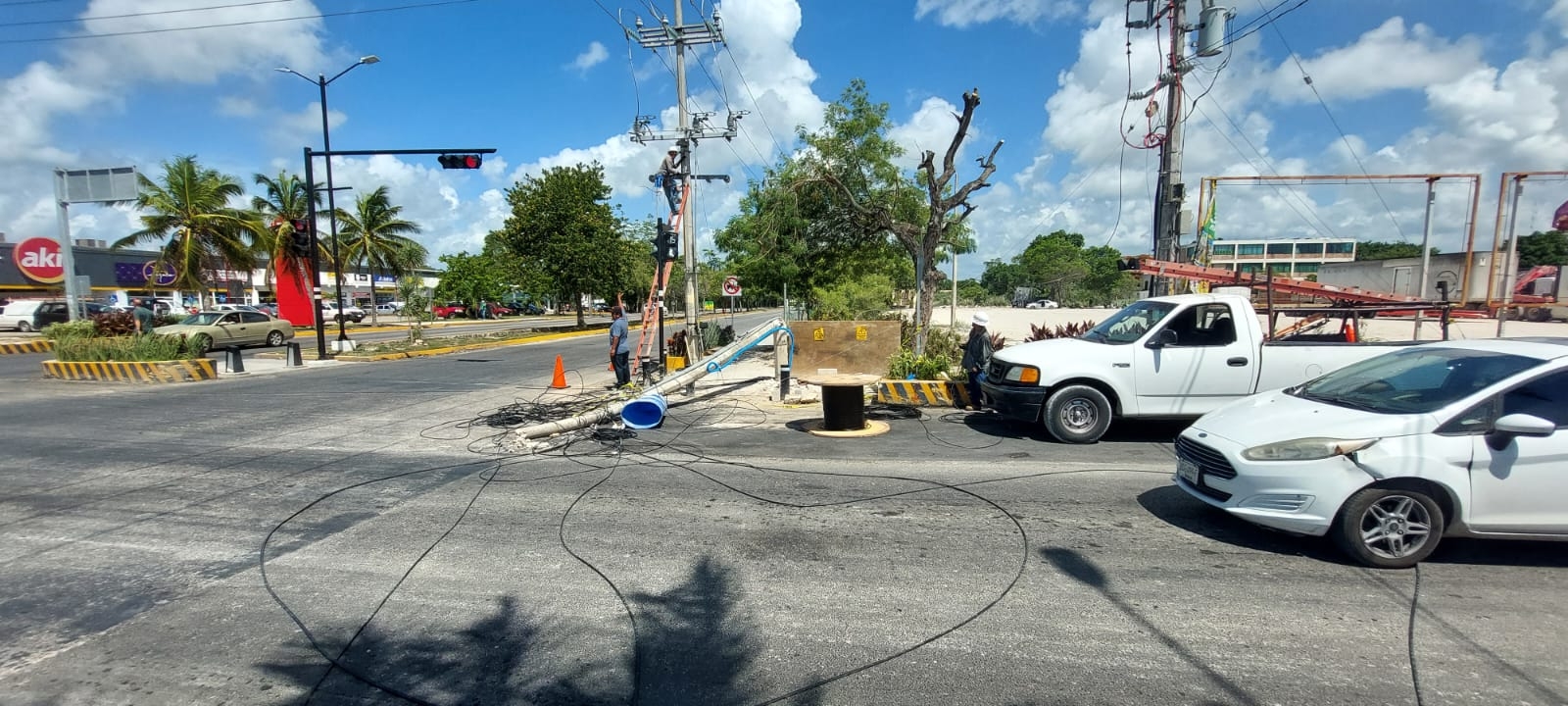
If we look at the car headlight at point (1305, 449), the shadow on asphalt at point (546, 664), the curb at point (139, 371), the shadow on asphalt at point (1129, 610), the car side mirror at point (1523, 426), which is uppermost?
the car side mirror at point (1523, 426)

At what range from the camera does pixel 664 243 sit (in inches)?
498

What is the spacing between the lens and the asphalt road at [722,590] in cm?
310

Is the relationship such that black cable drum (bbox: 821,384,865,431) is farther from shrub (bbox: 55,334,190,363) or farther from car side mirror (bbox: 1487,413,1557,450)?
shrub (bbox: 55,334,190,363)

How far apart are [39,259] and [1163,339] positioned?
141 ft

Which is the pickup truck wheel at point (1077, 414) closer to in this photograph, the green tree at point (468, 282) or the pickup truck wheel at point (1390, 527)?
the pickup truck wheel at point (1390, 527)

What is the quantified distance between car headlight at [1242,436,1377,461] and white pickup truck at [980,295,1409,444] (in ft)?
11.0

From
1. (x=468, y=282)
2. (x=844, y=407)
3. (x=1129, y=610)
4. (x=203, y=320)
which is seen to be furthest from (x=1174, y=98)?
(x=468, y=282)

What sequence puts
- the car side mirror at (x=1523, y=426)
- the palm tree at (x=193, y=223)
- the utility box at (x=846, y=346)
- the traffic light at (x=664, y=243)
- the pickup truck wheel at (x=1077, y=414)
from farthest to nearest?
the palm tree at (x=193, y=223) → the utility box at (x=846, y=346) → the traffic light at (x=664, y=243) → the pickup truck wheel at (x=1077, y=414) → the car side mirror at (x=1523, y=426)

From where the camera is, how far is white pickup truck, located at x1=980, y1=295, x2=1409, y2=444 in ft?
25.4

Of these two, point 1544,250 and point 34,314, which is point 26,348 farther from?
point 1544,250

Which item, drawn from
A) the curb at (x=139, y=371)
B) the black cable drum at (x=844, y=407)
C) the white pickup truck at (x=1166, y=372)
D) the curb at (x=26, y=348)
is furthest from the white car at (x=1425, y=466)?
the curb at (x=26, y=348)

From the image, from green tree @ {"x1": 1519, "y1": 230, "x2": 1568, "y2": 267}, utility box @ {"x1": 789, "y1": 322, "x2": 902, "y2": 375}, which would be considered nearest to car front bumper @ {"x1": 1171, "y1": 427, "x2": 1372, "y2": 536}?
utility box @ {"x1": 789, "y1": 322, "x2": 902, "y2": 375}

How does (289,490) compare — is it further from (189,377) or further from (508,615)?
(189,377)

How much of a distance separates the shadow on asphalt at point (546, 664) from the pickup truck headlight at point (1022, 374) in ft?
17.2
